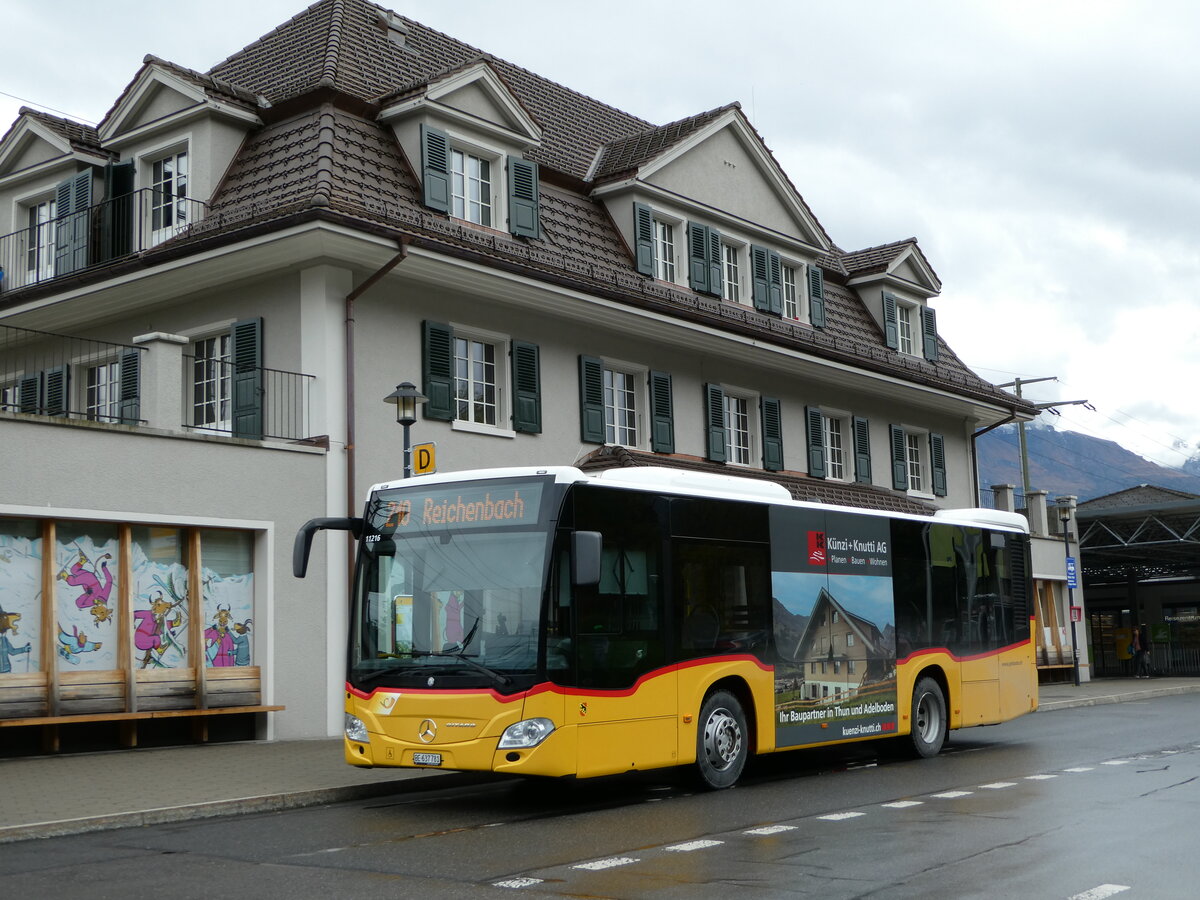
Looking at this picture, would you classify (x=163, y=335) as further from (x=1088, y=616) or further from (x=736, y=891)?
(x=1088, y=616)

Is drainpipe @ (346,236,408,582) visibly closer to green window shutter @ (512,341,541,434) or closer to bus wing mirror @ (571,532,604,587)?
green window shutter @ (512,341,541,434)

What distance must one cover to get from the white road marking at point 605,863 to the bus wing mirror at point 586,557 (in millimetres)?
2748

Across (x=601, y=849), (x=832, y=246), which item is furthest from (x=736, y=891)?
(x=832, y=246)

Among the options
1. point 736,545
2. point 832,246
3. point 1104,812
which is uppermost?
point 832,246

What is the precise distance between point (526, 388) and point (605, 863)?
13596 millimetres

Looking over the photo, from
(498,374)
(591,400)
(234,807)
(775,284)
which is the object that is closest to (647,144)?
(775,284)

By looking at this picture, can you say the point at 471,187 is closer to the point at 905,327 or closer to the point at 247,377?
the point at 247,377

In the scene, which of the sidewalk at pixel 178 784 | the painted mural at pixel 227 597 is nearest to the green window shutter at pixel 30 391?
the painted mural at pixel 227 597

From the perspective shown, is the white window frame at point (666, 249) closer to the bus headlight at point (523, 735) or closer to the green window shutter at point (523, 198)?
the green window shutter at point (523, 198)

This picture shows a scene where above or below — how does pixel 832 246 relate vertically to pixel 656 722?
above

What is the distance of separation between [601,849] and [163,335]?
34.1 feet

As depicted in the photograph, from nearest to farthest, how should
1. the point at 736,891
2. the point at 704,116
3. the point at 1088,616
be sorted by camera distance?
the point at 736,891 → the point at 704,116 → the point at 1088,616

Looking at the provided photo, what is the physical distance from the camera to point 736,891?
303 inches

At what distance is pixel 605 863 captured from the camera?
28.6ft
